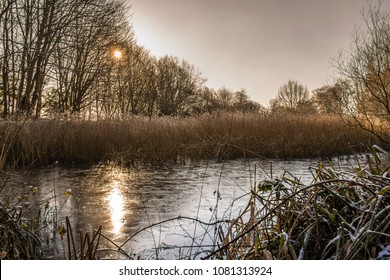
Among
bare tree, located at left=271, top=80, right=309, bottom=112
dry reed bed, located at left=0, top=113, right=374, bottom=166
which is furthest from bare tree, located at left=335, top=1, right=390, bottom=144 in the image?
→ bare tree, located at left=271, top=80, right=309, bottom=112

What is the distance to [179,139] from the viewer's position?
8242 millimetres

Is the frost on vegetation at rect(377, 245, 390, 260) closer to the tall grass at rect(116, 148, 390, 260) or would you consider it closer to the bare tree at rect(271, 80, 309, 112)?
the tall grass at rect(116, 148, 390, 260)

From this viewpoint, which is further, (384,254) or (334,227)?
(334,227)

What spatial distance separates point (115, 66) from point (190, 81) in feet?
43.9

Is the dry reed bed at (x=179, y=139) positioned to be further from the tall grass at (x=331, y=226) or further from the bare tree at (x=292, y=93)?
the bare tree at (x=292, y=93)

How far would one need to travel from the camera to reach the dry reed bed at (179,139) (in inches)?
287

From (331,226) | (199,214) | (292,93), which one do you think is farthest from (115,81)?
(292,93)

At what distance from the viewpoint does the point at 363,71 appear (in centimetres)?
752

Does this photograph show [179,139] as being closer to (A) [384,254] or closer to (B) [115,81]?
(A) [384,254]

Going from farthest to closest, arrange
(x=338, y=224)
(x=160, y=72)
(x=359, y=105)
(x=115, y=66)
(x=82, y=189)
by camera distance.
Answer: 1. (x=160, y=72)
2. (x=115, y=66)
3. (x=359, y=105)
4. (x=82, y=189)
5. (x=338, y=224)

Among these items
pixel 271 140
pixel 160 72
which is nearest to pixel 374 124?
pixel 271 140

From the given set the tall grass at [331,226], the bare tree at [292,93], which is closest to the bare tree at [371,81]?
the tall grass at [331,226]

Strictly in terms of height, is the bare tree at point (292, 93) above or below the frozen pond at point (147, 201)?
above
